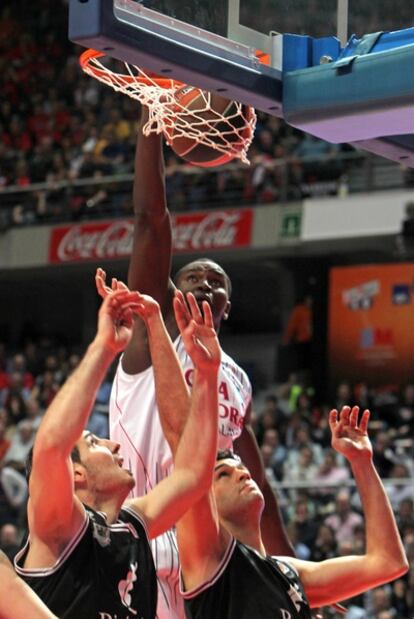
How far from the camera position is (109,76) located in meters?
4.62

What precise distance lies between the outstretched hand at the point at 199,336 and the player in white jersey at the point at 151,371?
0.83 m

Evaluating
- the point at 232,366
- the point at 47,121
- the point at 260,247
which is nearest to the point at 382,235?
the point at 260,247

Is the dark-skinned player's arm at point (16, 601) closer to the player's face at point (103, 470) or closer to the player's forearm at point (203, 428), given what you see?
the player's face at point (103, 470)

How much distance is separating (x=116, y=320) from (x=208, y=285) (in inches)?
56.2

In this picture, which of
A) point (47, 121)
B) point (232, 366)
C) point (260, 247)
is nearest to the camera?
point (232, 366)


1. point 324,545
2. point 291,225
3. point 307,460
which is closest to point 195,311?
point 324,545

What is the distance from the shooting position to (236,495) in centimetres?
439

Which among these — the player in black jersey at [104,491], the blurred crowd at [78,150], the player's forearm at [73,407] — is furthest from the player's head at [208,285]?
the blurred crowd at [78,150]

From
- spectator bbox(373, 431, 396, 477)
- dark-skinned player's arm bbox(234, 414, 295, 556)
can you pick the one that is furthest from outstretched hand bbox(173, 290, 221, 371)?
spectator bbox(373, 431, 396, 477)

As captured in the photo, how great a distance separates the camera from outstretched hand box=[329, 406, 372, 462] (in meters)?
4.81

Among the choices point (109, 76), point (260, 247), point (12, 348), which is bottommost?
point (12, 348)

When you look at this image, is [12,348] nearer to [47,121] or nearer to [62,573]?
[47,121]

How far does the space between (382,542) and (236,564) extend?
2.62 feet

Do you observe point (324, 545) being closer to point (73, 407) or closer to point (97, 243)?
point (73, 407)
